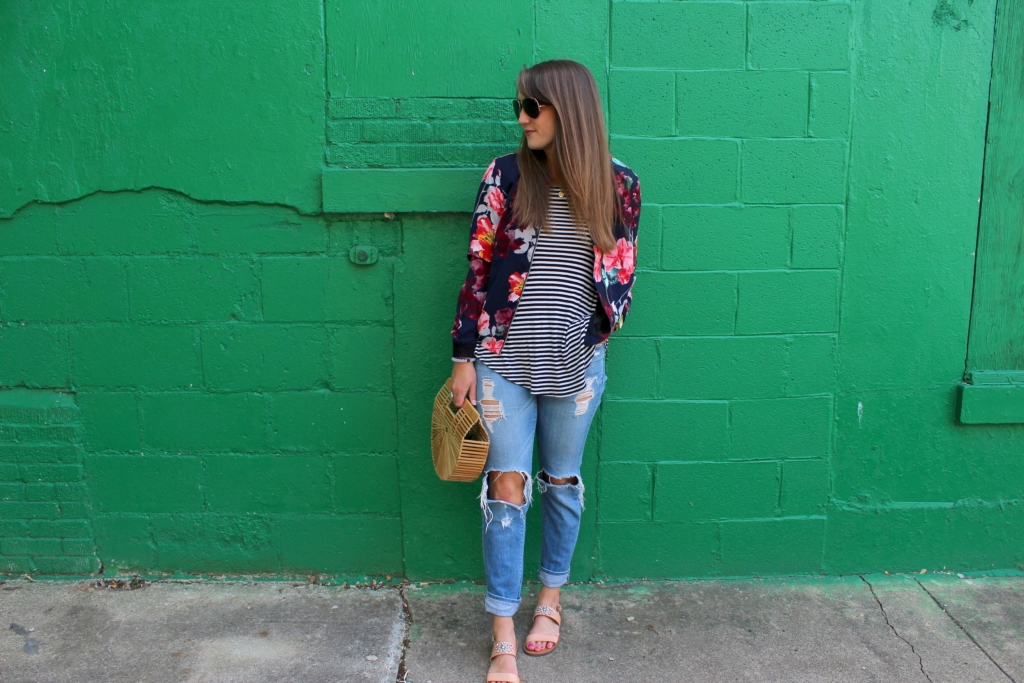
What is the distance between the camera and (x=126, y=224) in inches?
126

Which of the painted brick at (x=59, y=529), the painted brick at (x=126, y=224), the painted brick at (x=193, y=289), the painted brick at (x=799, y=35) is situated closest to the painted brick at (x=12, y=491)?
the painted brick at (x=59, y=529)

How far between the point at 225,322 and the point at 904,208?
2.64 metres

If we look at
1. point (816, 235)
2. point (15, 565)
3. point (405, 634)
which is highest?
point (816, 235)

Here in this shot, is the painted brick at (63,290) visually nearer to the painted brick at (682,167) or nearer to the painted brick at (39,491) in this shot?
the painted brick at (39,491)

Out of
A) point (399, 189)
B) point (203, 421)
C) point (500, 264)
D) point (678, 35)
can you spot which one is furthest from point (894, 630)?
point (203, 421)

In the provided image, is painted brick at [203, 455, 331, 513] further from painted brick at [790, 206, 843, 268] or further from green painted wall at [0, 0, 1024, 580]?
painted brick at [790, 206, 843, 268]

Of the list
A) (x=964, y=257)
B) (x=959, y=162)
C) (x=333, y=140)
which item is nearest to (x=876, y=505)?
(x=964, y=257)

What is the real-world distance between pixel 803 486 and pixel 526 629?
126cm

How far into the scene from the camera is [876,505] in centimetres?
348

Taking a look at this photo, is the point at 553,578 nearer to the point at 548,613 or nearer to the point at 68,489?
the point at 548,613

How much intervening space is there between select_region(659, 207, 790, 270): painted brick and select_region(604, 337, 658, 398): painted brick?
32 cm

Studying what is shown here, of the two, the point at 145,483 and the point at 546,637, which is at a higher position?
the point at 145,483

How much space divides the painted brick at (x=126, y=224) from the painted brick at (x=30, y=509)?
103 centimetres

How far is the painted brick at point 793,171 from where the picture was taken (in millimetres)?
3186
